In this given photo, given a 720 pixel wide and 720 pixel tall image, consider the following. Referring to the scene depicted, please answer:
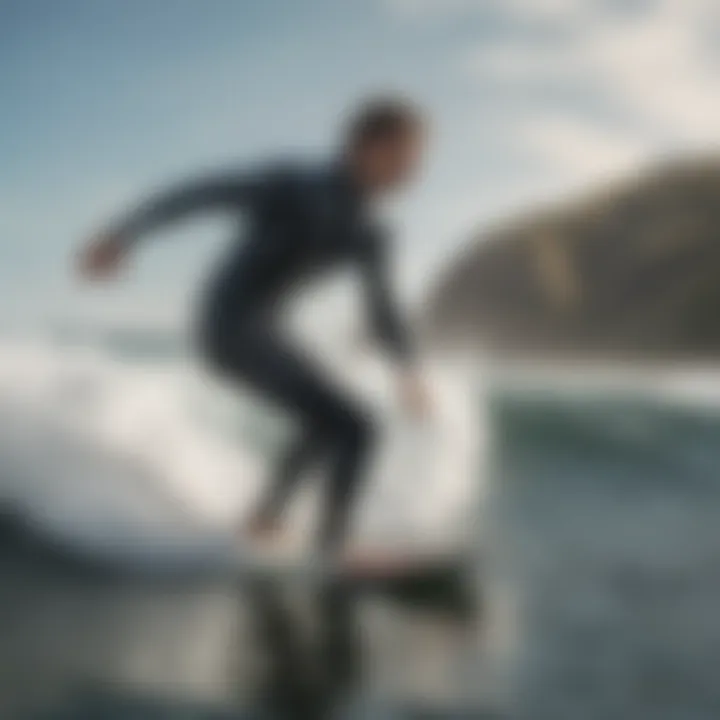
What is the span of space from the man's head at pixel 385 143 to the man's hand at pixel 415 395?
22 cm

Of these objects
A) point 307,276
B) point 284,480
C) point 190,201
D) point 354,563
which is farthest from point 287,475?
point 190,201

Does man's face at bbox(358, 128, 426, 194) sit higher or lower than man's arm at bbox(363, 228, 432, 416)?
higher

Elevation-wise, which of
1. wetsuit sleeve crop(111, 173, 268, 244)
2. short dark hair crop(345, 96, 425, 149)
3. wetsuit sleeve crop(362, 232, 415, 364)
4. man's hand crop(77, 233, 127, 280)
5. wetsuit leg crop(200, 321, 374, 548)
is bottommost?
wetsuit leg crop(200, 321, 374, 548)

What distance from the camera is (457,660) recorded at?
1.23 meters

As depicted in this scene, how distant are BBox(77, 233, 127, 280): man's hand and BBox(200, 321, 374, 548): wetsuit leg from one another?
162mm

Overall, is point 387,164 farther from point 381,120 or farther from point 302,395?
point 302,395

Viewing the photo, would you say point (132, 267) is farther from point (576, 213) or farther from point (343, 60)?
point (576, 213)

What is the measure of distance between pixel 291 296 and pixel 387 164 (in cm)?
19

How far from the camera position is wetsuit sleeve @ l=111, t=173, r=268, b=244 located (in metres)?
1.32

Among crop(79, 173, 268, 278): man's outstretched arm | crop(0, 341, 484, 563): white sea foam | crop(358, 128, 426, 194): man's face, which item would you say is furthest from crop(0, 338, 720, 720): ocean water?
crop(358, 128, 426, 194): man's face

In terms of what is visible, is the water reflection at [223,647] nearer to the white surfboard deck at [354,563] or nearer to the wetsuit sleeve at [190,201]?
the white surfboard deck at [354,563]

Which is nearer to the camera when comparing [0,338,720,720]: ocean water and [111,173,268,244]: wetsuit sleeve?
[0,338,720,720]: ocean water

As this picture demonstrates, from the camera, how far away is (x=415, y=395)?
1296mm

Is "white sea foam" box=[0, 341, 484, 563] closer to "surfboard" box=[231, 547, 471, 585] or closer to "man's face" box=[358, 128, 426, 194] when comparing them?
"surfboard" box=[231, 547, 471, 585]
